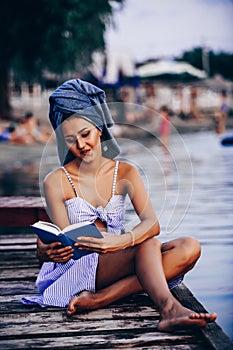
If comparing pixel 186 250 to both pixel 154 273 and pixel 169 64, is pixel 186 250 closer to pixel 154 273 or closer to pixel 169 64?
pixel 154 273

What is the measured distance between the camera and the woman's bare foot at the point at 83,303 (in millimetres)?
3670

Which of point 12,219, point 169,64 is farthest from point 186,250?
point 169,64

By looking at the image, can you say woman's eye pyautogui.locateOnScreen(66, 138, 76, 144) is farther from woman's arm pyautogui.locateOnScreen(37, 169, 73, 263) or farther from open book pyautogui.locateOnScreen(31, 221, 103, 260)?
open book pyautogui.locateOnScreen(31, 221, 103, 260)

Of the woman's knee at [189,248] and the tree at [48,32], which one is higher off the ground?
the tree at [48,32]

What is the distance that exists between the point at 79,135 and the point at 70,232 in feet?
1.84

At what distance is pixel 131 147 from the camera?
71.7ft

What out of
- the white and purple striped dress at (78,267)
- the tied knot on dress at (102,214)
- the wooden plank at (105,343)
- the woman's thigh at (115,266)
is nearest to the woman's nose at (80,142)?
the white and purple striped dress at (78,267)

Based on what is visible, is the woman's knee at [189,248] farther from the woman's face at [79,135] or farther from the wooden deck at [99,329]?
the woman's face at [79,135]

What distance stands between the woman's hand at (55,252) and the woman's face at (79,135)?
0.53m

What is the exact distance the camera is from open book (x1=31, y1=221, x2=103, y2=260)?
3.45m

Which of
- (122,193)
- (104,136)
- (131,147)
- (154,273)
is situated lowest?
(131,147)

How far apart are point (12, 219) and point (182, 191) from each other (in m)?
5.92

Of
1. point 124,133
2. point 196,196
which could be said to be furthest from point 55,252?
point 124,133

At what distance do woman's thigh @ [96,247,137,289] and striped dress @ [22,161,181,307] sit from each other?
0.12ft
